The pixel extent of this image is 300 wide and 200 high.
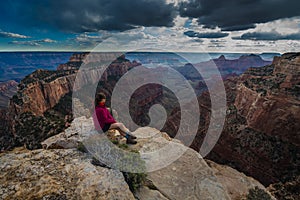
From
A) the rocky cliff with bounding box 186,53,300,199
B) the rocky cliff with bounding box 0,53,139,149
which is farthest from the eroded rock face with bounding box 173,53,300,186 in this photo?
the rocky cliff with bounding box 0,53,139,149

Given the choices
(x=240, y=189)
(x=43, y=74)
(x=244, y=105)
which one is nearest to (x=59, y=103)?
(x=43, y=74)

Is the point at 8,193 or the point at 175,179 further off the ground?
the point at 8,193

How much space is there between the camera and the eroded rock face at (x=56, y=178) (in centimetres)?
450

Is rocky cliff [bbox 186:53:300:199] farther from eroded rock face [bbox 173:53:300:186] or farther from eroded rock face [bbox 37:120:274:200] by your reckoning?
eroded rock face [bbox 37:120:274:200]

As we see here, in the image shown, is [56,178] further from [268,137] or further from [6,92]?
[6,92]

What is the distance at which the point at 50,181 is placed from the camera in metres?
4.87

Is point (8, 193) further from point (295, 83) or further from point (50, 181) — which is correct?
point (295, 83)

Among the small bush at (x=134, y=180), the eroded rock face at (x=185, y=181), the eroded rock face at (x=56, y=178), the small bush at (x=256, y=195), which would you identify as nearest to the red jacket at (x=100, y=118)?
the eroded rock face at (x=56, y=178)

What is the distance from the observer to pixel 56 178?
4.99 m

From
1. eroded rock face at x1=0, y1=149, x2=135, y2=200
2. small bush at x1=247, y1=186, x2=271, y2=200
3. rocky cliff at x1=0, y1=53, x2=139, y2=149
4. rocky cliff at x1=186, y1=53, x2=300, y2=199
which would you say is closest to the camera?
eroded rock face at x1=0, y1=149, x2=135, y2=200

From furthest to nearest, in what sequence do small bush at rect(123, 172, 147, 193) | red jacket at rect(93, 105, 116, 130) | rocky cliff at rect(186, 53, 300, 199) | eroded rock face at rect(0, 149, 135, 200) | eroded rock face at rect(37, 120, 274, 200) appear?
rocky cliff at rect(186, 53, 300, 199)
red jacket at rect(93, 105, 116, 130)
eroded rock face at rect(37, 120, 274, 200)
small bush at rect(123, 172, 147, 193)
eroded rock face at rect(0, 149, 135, 200)

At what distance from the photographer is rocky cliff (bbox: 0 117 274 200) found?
4.61m

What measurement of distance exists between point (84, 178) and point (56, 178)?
29.2 inches

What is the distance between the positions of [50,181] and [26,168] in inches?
39.1
